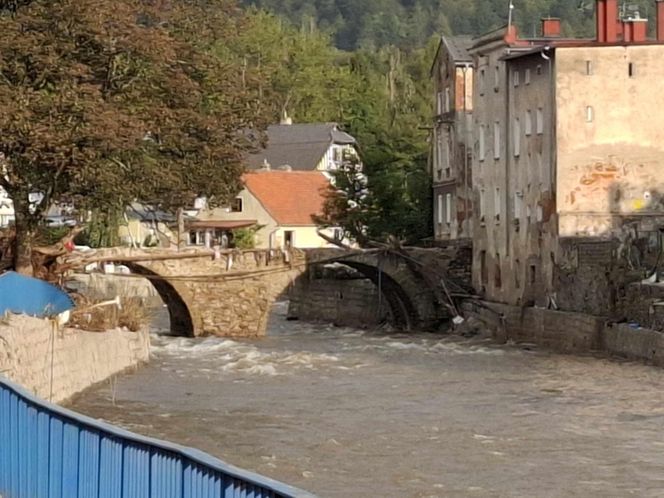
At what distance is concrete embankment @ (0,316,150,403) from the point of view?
1051 inches

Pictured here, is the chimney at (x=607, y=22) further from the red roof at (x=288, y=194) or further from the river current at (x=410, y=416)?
the red roof at (x=288, y=194)

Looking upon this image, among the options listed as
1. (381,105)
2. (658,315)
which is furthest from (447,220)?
(381,105)

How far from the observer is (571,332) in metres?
48.3

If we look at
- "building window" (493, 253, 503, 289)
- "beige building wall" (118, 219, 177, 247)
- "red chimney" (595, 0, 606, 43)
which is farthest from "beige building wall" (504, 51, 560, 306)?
"beige building wall" (118, 219, 177, 247)

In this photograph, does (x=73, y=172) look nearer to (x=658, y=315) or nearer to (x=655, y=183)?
(x=658, y=315)

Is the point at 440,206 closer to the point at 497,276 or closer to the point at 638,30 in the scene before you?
the point at 497,276

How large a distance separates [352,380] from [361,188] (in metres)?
32.5

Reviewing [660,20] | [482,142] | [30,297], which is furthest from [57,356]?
[482,142]

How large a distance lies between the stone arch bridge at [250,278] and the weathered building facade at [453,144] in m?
3.16

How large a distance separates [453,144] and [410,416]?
35.1 m

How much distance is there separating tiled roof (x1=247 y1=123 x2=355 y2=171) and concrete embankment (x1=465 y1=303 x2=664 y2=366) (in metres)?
55.1

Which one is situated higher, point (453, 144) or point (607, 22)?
point (607, 22)

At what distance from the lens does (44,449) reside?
13898mm

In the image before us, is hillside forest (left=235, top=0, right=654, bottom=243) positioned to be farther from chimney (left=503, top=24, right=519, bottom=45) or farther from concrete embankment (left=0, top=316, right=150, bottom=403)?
concrete embankment (left=0, top=316, right=150, bottom=403)
